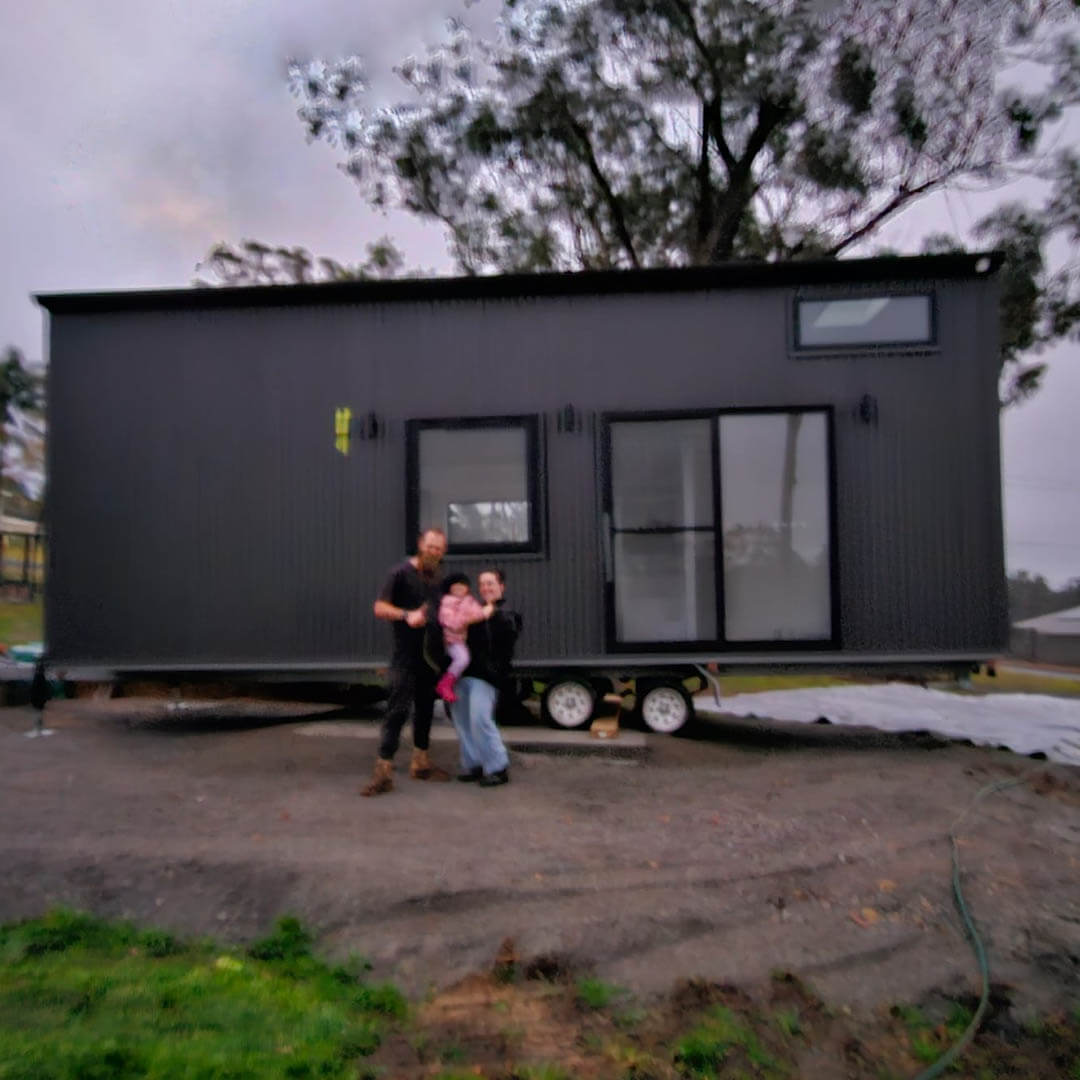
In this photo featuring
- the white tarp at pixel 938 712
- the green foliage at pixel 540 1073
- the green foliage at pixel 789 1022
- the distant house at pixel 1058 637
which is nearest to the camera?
the green foliage at pixel 540 1073

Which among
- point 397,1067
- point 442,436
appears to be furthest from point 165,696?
point 397,1067

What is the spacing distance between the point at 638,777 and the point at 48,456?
17.3 ft

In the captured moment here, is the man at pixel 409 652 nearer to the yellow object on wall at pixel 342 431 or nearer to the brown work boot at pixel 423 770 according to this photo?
the brown work boot at pixel 423 770

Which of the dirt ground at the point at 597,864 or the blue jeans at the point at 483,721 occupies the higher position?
the blue jeans at the point at 483,721

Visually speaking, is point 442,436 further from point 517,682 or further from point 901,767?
point 901,767

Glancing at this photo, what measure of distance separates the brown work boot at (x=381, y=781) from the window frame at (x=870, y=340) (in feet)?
14.2

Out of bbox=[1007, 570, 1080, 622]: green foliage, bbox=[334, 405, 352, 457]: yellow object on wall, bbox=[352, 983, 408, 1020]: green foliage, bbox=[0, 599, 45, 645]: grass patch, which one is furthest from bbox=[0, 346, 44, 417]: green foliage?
bbox=[352, 983, 408, 1020]: green foliage

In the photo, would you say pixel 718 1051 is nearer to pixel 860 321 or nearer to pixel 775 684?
pixel 860 321

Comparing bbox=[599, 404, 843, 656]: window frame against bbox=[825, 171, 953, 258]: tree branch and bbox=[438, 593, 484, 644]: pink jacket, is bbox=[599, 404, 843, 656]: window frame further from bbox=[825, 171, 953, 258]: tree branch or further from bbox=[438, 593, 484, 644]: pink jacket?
bbox=[825, 171, 953, 258]: tree branch

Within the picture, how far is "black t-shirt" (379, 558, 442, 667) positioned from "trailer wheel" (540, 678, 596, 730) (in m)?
1.95

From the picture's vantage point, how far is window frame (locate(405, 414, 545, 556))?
25.8ft

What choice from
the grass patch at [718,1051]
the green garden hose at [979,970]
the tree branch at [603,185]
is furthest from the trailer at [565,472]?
the tree branch at [603,185]

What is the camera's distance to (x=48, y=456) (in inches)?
322

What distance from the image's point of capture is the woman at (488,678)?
6355 mm
